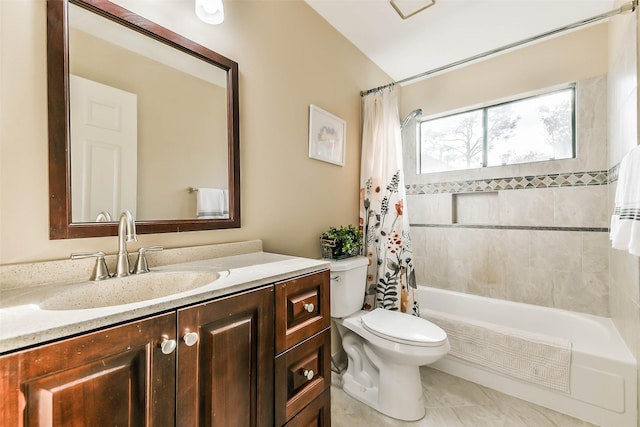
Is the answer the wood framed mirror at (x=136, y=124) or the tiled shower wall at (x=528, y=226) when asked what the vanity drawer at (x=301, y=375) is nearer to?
the wood framed mirror at (x=136, y=124)

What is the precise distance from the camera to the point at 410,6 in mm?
1760

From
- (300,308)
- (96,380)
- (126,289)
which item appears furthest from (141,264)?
(300,308)

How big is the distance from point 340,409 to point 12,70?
2095 mm

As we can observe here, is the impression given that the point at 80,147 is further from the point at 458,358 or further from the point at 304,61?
the point at 458,358

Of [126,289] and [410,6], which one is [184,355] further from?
[410,6]

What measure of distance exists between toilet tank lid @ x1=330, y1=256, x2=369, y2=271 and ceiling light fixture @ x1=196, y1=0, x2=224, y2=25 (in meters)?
1.41

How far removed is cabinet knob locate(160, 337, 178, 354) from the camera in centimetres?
66

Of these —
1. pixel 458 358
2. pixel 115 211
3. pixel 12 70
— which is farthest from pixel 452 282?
pixel 12 70

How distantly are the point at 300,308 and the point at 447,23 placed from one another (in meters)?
2.17

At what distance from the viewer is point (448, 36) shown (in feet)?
6.82

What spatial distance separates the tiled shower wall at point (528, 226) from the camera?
200 cm

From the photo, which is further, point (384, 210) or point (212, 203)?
point (384, 210)

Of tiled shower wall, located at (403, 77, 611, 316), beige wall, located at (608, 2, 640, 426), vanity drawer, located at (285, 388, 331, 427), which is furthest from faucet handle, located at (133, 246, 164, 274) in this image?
tiled shower wall, located at (403, 77, 611, 316)

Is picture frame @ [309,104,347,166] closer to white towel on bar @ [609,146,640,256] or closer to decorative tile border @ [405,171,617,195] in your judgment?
decorative tile border @ [405,171,617,195]
